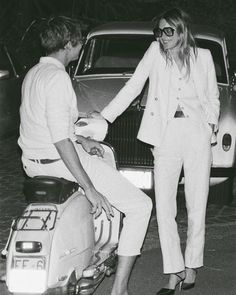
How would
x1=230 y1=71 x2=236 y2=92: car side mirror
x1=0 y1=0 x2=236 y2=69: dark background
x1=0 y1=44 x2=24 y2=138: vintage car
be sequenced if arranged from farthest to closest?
x1=0 y1=0 x2=236 y2=69: dark background, x1=0 y1=44 x2=24 y2=138: vintage car, x1=230 y1=71 x2=236 y2=92: car side mirror

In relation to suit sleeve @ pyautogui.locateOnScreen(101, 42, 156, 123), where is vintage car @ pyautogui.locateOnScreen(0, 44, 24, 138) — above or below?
below

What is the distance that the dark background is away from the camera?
Result: 1505 cm

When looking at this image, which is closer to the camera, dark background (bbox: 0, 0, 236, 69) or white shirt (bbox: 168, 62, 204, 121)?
white shirt (bbox: 168, 62, 204, 121)

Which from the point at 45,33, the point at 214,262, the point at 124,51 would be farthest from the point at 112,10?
the point at 45,33

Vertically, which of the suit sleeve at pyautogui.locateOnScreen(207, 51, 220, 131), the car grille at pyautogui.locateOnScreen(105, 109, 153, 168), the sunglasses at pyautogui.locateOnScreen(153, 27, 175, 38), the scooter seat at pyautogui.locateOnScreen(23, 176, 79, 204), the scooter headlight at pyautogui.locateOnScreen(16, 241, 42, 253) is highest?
the sunglasses at pyautogui.locateOnScreen(153, 27, 175, 38)

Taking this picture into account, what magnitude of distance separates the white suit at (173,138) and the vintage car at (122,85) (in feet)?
4.75

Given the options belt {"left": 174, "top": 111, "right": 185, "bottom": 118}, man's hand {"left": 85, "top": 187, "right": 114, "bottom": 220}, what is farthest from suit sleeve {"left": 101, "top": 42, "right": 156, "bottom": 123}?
man's hand {"left": 85, "top": 187, "right": 114, "bottom": 220}

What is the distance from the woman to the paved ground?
360 millimetres

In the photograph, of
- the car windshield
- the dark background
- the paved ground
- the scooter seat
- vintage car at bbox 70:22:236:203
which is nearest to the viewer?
the scooter seat

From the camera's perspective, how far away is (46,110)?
4.36 meters

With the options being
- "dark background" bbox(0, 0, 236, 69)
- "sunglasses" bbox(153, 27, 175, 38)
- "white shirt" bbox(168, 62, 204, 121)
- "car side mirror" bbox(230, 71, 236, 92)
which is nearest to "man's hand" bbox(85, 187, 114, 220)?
"white shirt" bbox(168, 62, 204, 121)

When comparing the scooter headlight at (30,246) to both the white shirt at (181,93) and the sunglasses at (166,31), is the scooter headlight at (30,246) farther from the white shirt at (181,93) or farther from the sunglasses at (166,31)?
the sunglasses at (166,31)

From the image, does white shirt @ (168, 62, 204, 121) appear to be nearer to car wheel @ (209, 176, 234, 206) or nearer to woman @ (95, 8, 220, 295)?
woman @ (95, 8, 220, 295)

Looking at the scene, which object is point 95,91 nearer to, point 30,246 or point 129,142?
point 129,142
